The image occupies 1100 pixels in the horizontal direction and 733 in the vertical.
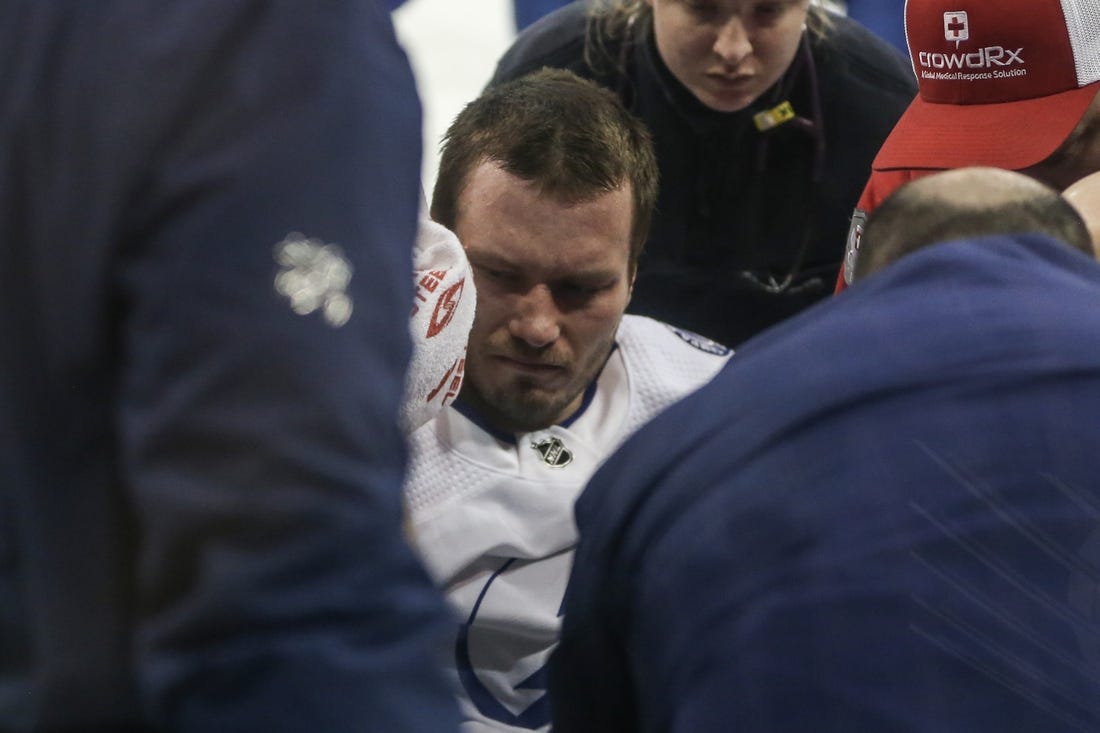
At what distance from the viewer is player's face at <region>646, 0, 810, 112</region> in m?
2.01

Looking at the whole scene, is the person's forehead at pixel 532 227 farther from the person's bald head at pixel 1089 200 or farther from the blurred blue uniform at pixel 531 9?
the blurred blue uniform at pixel 531 9

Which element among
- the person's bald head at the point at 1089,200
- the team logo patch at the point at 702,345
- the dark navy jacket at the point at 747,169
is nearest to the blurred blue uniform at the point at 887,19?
the dark navy jacket at the point at 747,169

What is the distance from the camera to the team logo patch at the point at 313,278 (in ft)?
1.99

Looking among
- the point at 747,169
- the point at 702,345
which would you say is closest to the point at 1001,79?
the point at 702,345

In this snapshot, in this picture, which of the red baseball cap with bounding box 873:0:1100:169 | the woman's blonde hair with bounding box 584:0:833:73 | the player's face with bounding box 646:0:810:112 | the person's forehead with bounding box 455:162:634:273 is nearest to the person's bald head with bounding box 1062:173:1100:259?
the red baseball cap with bounding box 873:0:1100:169

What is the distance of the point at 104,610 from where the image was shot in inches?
24.4

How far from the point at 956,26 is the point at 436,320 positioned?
636mm

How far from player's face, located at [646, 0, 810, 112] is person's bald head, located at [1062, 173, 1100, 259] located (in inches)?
27.5

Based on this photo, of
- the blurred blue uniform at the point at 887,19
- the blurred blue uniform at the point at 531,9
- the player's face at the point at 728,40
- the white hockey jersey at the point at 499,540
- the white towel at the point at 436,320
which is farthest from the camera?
the blurred blue uniform at the point at 531,9

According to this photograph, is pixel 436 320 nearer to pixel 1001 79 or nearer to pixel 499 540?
pixel 499 540

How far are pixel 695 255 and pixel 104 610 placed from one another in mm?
1632

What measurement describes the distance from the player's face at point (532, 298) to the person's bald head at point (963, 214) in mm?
561

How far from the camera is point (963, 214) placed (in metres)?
0.99

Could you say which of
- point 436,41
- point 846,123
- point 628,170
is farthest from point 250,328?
point 436,41
